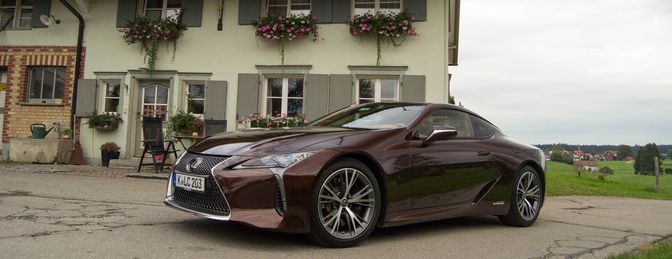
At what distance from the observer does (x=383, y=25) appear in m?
10.5

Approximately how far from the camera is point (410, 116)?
4074mm

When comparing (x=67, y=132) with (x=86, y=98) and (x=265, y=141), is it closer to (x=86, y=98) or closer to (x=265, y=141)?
(x=86, y=98)

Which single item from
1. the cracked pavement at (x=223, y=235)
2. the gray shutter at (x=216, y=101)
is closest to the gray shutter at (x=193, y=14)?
the gray shutter at (x=216, y=101)

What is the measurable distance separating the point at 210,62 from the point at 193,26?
3.35 ft

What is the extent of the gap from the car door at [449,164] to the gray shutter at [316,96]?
6.49 meters

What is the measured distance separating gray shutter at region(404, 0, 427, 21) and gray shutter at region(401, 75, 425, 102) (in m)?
1.42

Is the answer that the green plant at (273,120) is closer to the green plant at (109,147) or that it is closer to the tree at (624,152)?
the green plant at (109,147)

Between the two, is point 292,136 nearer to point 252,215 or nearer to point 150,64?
point 252,215

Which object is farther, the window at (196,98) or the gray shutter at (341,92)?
the window at (196,98)

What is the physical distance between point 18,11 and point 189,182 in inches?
483

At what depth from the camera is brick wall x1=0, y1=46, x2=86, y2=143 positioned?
1184cm

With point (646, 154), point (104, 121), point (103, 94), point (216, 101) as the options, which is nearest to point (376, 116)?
point (216, 101)

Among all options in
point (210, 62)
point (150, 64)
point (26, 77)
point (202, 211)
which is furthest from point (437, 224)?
point (26, 77)

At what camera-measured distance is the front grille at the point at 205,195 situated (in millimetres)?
3115
